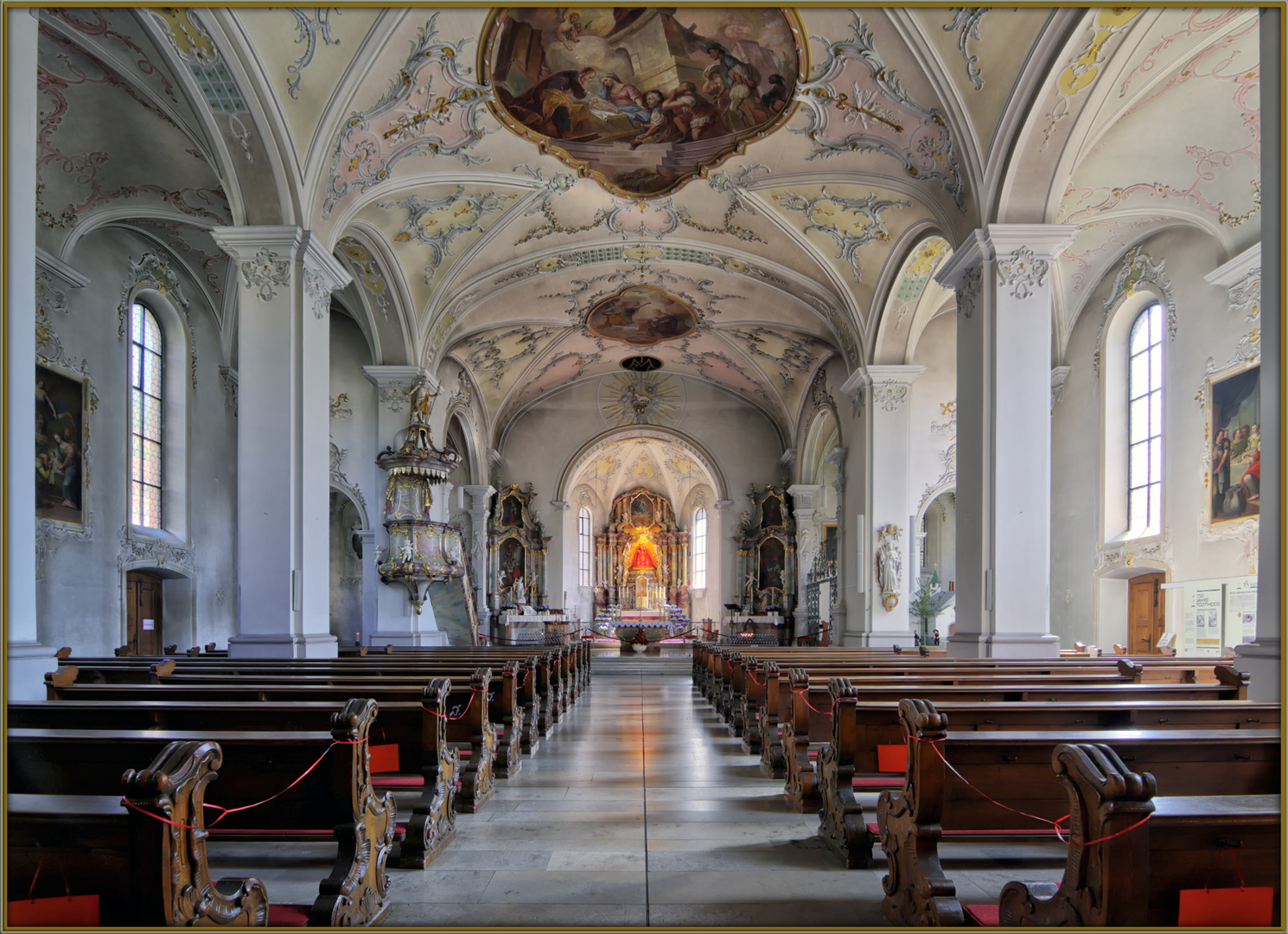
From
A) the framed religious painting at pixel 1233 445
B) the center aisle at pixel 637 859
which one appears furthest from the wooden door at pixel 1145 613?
the center aisle at pixel 637 859

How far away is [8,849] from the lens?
7.86 ft

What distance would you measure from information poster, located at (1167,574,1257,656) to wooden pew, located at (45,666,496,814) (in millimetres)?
9120

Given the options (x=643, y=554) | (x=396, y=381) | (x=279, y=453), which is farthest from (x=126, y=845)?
(x=643, y=554)

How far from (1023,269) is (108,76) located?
9.83 m

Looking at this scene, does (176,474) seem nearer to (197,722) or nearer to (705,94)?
(705,94)

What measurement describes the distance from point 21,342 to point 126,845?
2.82 metres

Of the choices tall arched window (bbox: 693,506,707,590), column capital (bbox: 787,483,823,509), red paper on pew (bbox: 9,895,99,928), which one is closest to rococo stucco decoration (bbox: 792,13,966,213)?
red paper on pew (bbox: 9,895,99,928)

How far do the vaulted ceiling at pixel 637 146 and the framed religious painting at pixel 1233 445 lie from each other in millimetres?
1703

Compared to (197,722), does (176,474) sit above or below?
above

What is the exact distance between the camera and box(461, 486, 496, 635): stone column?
22062 millimetres

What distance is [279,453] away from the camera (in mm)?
9414

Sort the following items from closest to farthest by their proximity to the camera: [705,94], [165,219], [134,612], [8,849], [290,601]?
[8,849]
[290,601]
[705,94]
[165,219]
[134,612]

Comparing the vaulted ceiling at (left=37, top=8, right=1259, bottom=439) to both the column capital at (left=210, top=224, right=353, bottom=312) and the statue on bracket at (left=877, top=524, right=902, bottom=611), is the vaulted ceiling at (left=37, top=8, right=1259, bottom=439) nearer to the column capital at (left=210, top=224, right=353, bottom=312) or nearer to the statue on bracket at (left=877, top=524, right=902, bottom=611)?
the column capital at (left=210, top=224, right=353, bottom=312)

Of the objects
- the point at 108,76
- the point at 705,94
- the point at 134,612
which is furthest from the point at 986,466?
the point at 134,612
